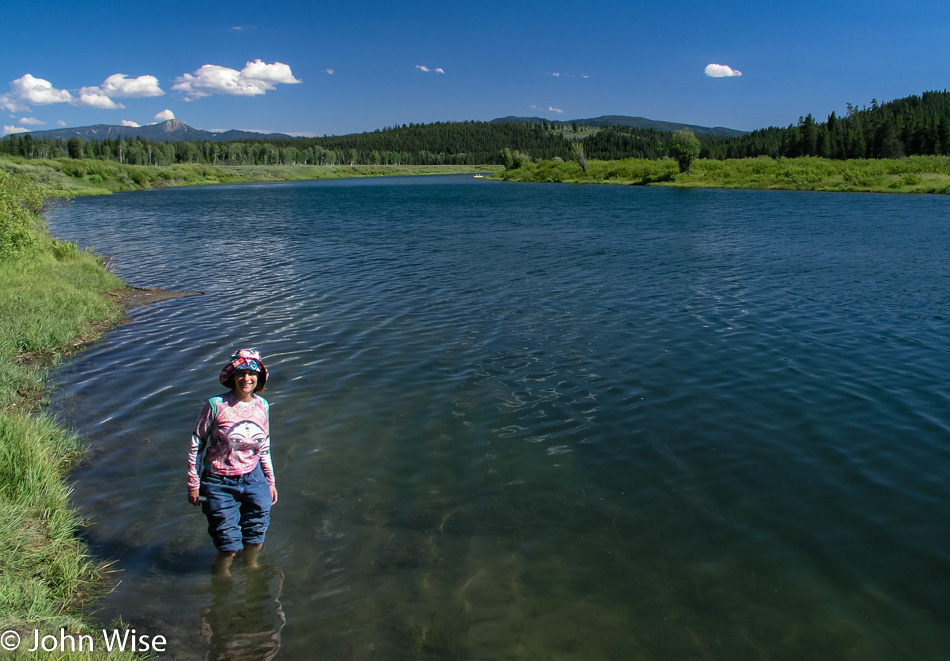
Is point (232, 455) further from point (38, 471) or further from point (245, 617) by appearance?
point (38, 471)

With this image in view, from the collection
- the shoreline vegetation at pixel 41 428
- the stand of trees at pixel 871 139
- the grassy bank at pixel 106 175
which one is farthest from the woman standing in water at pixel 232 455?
the stand of trees at pixel 871 139

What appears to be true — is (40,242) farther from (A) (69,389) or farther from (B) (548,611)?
(B) (548,611)

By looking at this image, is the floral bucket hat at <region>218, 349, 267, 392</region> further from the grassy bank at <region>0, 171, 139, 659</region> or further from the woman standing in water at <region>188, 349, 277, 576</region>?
the grassy bank at <region>0, 171, 139, 659</region>

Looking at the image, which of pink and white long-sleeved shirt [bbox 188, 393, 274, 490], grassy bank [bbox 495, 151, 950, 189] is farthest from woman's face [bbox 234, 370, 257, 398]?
grassy bank [bbox 495, 151, 950, 189]

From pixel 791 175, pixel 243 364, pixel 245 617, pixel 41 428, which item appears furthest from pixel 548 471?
pixel 791 175

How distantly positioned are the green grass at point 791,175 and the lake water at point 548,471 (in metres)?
70.1

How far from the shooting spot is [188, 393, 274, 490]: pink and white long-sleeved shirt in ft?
20.6

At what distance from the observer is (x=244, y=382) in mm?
6332

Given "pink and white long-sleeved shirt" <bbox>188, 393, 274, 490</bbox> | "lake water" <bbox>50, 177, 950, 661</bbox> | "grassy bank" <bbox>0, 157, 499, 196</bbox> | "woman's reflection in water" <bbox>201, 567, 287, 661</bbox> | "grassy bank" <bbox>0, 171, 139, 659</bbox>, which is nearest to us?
"grassy bank" <bbox>0, 171, 139, 659</bbox>

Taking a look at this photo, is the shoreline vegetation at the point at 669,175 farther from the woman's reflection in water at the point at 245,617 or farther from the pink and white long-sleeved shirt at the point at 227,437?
the woman's reflection in water at the point at 245,617

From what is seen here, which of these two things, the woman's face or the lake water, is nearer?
the lake water

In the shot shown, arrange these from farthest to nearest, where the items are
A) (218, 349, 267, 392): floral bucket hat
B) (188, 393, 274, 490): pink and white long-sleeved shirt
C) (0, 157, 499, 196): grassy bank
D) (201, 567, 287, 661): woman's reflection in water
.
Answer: (0, 157, 499, 196): grassy bank
(188, 393, 274, 490): pink and white long-sleeved shirt
(218, 349, 267, 392): floral bucket hat
(201, 567, 287, 661): woman's reflection in water

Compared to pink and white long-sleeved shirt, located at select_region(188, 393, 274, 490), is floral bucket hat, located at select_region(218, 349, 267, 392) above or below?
above

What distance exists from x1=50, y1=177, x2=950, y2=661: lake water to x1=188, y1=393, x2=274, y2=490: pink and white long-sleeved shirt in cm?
131
